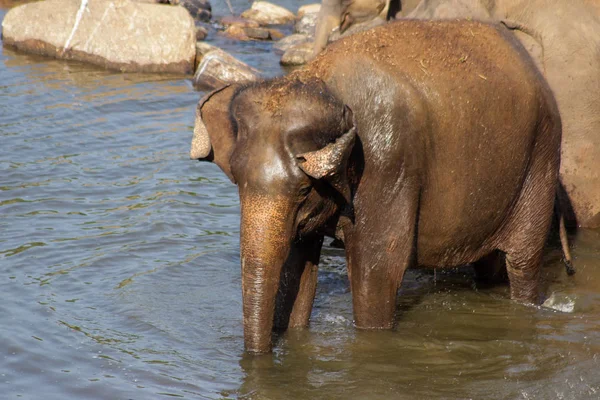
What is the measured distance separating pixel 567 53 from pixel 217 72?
6.18 metres

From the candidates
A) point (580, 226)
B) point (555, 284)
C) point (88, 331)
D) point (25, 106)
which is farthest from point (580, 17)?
point (25, 106)

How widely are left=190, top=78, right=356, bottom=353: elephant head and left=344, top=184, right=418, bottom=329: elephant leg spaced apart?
0.35 m

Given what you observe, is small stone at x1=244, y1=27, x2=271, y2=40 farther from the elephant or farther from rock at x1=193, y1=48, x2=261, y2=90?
the elephant

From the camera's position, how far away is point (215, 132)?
5.41 m

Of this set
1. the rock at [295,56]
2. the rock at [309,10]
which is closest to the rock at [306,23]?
the rock at [309,10]

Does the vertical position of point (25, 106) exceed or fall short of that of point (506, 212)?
it falls short

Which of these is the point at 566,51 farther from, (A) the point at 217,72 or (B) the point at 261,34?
(B) the point at 261,34

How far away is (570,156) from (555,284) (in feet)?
4.48

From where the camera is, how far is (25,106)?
1151 cm

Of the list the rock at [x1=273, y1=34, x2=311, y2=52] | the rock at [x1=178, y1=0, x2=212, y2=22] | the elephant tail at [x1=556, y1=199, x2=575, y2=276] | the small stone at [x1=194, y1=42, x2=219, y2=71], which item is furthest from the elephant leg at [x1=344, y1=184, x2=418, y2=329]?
the rock at [x1=178, y1=0, x2=212, y2=22]

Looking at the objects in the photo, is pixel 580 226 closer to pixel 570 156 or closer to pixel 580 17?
pixel 570 156

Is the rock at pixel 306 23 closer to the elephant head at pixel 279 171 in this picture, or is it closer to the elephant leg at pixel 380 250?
the elephant leg at pixel 380 250

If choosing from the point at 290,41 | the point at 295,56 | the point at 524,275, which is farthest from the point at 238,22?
the point at 524,275

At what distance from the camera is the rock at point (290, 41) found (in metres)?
16.6
